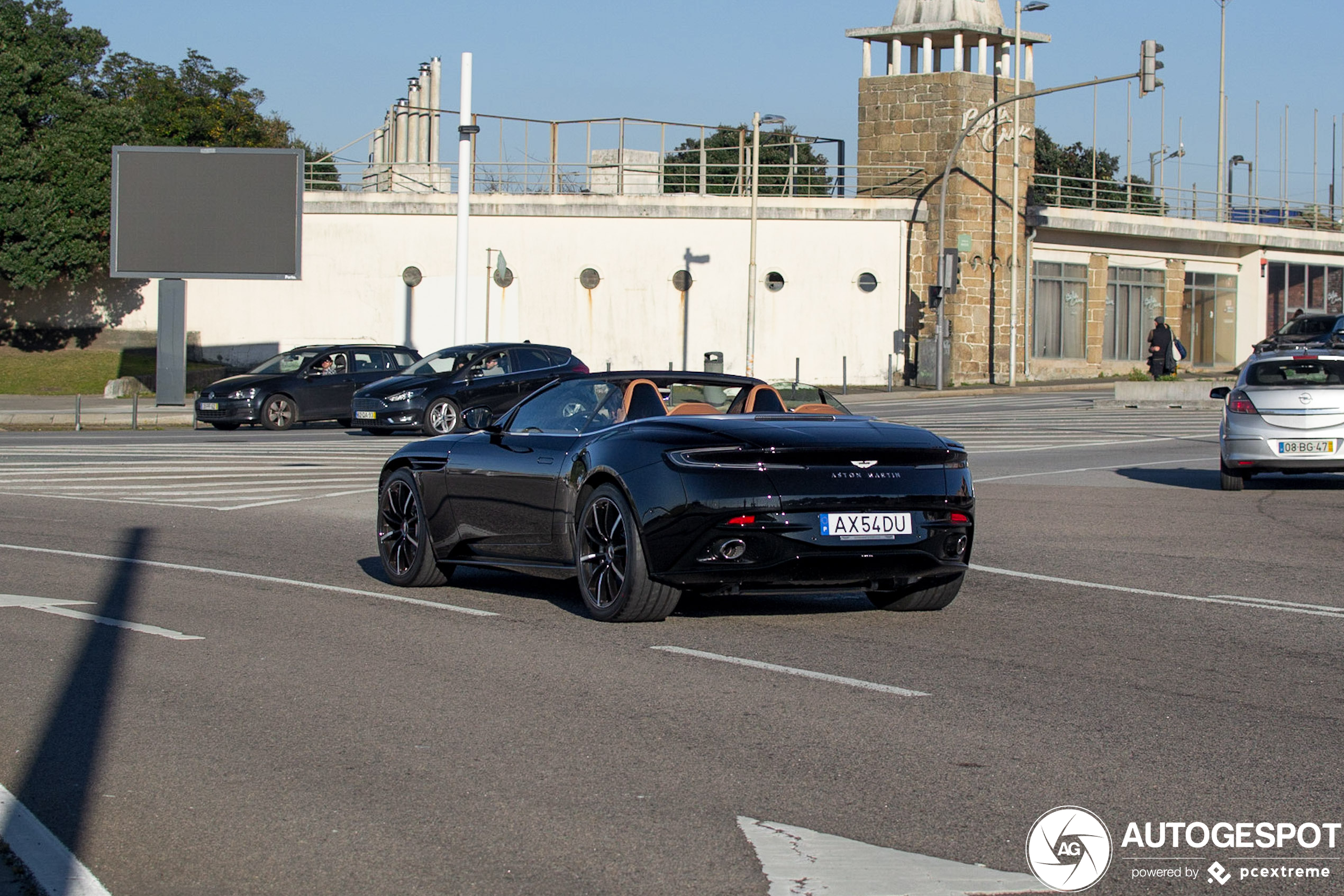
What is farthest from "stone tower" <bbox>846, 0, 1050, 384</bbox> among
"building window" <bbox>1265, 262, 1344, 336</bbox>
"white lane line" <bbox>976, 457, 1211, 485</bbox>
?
"white lane line" <bbox>976, 457, 1211, 485</bbox>

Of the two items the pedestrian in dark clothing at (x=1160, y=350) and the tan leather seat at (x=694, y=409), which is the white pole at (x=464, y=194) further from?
the tan leather seat at (x=694, y=409)

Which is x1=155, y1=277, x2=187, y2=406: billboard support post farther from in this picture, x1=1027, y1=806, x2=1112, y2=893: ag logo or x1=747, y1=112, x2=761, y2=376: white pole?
x1=1027, y1=806, x2=1112, y2=893: ag logo

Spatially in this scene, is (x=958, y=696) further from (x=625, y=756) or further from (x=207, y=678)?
(x=207, y=678)

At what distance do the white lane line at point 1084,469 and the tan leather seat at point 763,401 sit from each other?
8.46 m

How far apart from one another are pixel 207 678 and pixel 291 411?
76.4ft

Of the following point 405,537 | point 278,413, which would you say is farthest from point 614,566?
point 278,413

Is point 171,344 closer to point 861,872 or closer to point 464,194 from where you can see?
point 464,194

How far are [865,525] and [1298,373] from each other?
10.4 meters

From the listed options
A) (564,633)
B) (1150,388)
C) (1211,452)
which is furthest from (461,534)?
(1150,388)

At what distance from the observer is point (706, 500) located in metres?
7.82

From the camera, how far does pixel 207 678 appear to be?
709 cm

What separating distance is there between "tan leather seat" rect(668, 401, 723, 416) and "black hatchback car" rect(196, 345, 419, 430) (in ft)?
67.2

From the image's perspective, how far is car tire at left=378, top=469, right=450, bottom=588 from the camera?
33.5ft

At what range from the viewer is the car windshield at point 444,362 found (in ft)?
90.1
